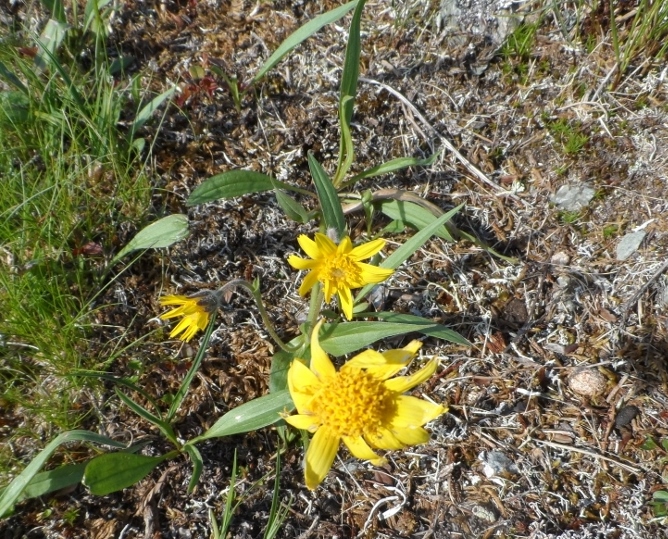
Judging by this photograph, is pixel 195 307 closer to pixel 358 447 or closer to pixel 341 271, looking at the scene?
pixel 341 271

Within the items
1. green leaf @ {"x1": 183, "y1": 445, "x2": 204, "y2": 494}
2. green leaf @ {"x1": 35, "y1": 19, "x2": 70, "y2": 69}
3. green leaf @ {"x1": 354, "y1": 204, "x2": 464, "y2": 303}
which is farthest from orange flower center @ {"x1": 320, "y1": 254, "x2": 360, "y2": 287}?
green leaf @ {"x1": 35, "y1": 19, "x2": 70, "y2": 69}

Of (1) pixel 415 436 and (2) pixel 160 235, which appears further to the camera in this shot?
(2) pixel 160 235

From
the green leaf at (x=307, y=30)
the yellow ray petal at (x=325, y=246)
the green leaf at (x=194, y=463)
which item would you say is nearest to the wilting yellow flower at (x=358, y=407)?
the yellow ray petal at (x=325, y=246)

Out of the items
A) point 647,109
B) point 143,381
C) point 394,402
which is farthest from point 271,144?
point 647,109

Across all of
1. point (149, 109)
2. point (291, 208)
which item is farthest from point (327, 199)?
point (149, 109)

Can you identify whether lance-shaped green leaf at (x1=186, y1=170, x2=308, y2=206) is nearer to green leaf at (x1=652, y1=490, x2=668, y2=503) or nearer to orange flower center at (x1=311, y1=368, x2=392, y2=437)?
orange flower center at (x1=311, y1=368, x2=392, y2=437)

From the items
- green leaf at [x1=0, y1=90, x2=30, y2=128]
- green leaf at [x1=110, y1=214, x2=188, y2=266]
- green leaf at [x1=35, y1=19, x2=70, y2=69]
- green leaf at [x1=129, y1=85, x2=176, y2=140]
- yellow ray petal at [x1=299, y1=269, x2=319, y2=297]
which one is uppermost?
green leaf at [x1=35, y1=19, x2=70, y2=69]
